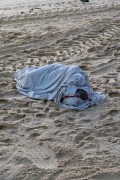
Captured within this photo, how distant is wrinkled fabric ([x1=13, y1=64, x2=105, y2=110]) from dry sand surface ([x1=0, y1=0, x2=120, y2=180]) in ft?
0.37

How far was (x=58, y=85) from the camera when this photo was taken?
5.41m

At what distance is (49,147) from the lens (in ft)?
13.3

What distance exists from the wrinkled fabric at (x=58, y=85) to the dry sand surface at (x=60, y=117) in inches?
4.4

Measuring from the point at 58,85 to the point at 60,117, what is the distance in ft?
2.42

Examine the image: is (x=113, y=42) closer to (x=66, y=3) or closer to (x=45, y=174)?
(x=45, y=174)

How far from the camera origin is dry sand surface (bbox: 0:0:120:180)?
3.67 meters

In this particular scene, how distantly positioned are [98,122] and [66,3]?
10.5 metres

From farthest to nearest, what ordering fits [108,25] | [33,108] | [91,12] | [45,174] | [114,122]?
[91,12] → [108,25] → [33,108] → [114,122] → [45,174]

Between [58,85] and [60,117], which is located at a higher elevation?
[58,85]

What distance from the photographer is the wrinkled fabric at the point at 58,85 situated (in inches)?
201

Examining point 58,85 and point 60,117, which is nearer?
point 60,117

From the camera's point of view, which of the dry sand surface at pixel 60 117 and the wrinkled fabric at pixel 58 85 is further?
the wrinkled fabric at pixel 58 85

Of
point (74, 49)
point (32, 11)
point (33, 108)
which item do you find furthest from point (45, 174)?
point (32, 11)

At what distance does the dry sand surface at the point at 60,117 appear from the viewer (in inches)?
144
